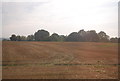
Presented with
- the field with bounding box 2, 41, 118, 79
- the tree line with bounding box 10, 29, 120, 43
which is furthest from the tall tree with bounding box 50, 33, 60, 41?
the field with bounding box 2, 41, 118, 79

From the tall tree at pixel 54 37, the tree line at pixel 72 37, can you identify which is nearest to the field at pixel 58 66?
the tree line at pixel 72 37

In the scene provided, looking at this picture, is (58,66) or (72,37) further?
(72,37)

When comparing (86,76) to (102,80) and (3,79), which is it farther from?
(3,79)

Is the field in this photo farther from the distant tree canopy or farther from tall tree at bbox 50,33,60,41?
tall tree at bbox 50,33,60,41

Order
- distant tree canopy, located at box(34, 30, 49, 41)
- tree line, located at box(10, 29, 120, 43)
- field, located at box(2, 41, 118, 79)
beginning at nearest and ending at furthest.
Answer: field, located at box(2, 41, 118, 79) → tree line, located at box(10, 29, 120, 43) → distant tree canopy, located at box(34, 30, 49, 41)

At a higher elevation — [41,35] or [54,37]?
[41,35]

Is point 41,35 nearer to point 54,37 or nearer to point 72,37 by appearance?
point 54,37

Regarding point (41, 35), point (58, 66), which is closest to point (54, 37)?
point (41, 35)

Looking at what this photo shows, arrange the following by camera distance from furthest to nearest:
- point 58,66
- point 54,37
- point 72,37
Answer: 1. point 54,37
2. point 72,37
3. point 58,66

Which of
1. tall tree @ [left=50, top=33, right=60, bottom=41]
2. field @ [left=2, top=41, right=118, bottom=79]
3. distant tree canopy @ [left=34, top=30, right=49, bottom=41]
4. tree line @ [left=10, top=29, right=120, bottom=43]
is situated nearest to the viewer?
field @ [left=2, top=41, right=118, bottom=79]

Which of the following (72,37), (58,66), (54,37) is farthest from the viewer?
(54,37)

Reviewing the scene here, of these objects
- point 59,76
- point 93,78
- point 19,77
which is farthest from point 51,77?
point 93,78

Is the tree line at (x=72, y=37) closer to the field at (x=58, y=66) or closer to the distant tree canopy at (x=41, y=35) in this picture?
the distant tree canopy at (x=41, y=35)

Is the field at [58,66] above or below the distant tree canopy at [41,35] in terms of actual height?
below
